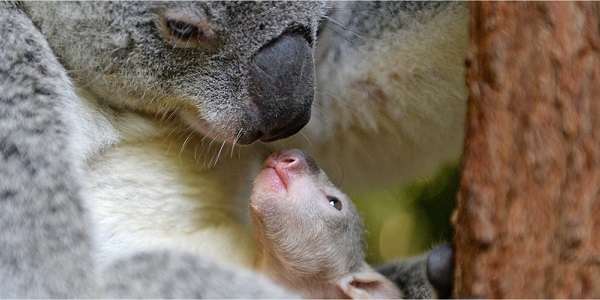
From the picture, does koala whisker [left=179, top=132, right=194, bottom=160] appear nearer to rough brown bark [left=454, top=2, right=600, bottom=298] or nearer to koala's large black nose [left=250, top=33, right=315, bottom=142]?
koala's large black nose [left=250, top=33, right=315, bottom=142]

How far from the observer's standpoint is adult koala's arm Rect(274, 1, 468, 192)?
197cm

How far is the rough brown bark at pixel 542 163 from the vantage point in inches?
50.5

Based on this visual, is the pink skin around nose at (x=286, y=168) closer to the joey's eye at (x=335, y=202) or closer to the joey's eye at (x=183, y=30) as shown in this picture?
the joey's eye at (x=335, y=202)

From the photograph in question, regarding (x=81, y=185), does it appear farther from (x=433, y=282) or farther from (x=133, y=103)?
(x=433, y=282)

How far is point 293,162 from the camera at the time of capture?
1.88 m

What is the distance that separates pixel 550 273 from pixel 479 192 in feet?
0.58

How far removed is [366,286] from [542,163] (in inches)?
28.4

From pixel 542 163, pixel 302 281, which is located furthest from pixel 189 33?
pixel 542 163

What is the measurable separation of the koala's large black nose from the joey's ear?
1.33ft

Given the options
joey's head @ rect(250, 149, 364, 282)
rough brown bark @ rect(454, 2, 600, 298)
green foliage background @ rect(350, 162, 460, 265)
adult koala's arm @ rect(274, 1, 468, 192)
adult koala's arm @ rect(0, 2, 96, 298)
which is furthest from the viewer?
green foliage background @ rect(350, 162, 460, 265)

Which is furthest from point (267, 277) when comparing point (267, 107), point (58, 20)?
point (58, 20)

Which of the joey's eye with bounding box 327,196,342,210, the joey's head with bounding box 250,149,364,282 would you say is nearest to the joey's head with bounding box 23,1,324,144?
the joey's head with bounding box 250,149,364,282

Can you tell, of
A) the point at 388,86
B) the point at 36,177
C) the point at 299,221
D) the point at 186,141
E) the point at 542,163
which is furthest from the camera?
the point at 388,86

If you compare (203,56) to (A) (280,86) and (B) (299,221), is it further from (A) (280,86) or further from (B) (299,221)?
(B) (299,221)
